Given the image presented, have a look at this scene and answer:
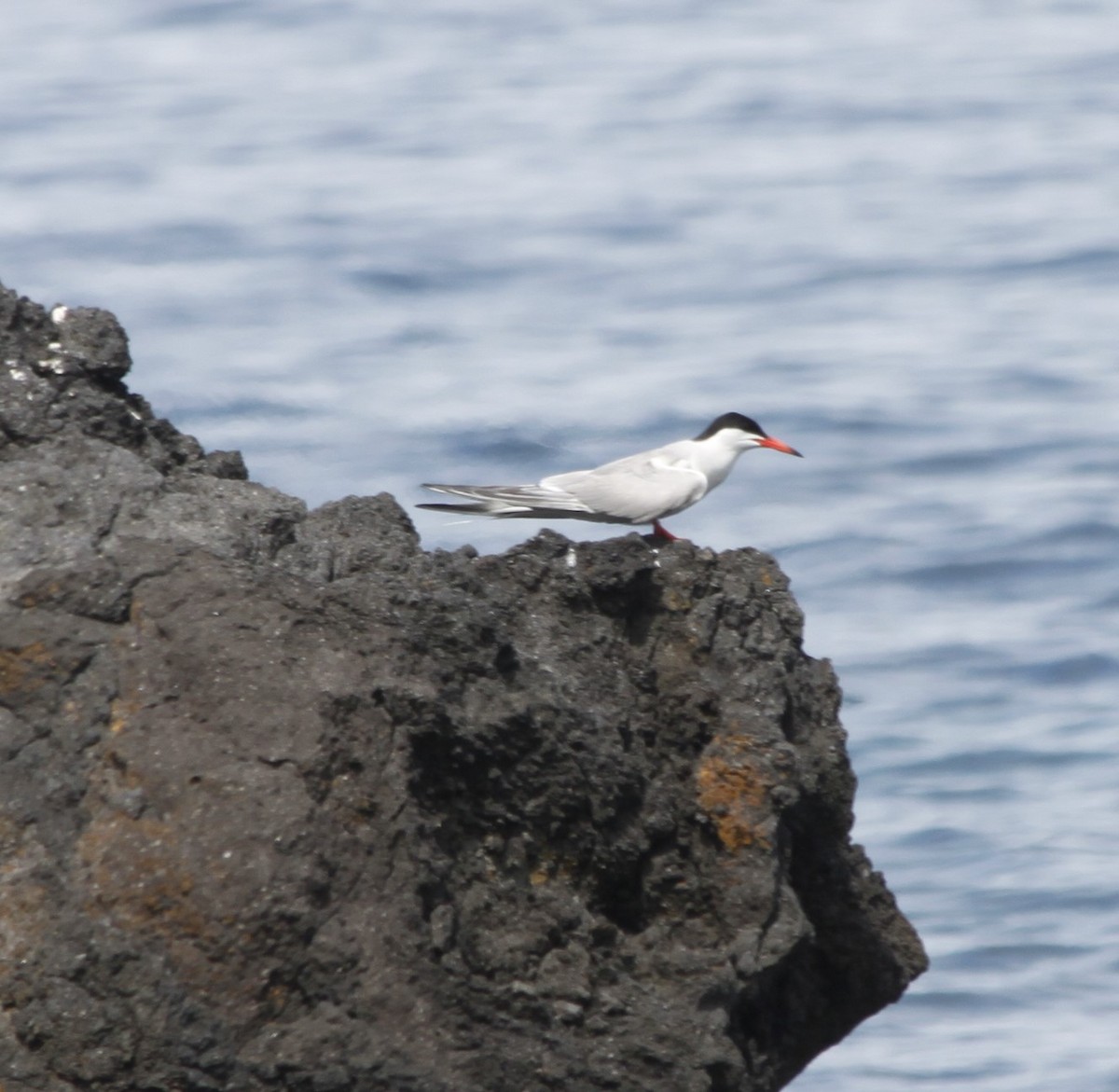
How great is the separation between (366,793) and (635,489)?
3.00 meters

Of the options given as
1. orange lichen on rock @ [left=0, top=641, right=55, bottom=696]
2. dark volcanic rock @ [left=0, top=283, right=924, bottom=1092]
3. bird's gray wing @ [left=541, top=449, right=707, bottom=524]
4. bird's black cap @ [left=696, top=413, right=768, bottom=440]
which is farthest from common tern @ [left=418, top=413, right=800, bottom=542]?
orange lichen on rock @ [left=0, top=641, right=55, bottom=696]

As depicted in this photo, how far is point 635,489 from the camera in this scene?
668 centimetres

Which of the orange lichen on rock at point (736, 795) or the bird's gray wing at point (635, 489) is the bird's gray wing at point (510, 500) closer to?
the bird's gray wing at point (635, 489)

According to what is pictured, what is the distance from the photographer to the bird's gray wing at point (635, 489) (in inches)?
260

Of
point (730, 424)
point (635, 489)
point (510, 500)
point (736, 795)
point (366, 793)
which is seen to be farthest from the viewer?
point (730, 424)

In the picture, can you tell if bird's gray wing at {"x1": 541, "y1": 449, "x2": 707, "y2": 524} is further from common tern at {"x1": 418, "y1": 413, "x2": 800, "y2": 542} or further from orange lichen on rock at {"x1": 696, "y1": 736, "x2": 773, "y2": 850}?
orange lichen on rock at {"x1": 696, "y1": 736, "x2": 773, "y2": 850}

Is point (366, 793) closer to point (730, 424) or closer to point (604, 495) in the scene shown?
point (604, 495)

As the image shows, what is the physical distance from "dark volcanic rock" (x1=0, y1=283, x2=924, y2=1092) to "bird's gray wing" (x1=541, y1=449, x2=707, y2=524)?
6.16 feet

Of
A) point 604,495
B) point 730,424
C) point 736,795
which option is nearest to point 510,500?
point 604,495

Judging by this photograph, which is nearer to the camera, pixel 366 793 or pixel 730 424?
pixel 366 793

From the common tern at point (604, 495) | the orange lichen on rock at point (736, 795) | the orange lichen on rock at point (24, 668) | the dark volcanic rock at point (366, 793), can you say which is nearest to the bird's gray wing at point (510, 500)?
the common tern at point (604, 495)

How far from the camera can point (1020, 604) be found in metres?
15.9

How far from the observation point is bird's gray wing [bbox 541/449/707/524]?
660 cm

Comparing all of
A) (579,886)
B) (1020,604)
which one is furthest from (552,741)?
(1020,604)
